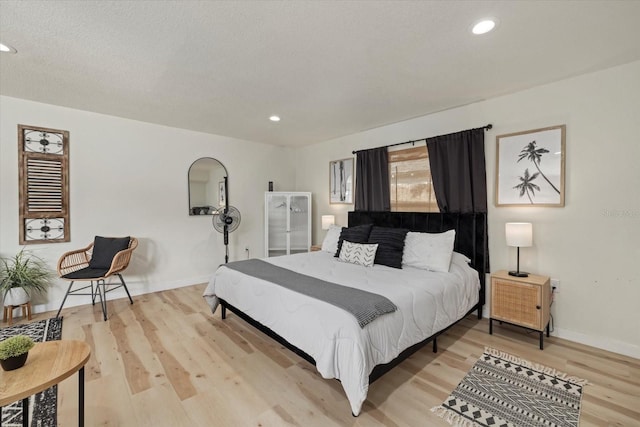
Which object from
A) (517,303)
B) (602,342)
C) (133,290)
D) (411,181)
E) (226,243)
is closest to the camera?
(602,342)

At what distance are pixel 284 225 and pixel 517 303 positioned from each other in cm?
366

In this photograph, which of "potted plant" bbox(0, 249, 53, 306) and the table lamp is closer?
the table lamp

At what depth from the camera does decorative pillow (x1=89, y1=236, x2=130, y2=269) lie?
140 inches

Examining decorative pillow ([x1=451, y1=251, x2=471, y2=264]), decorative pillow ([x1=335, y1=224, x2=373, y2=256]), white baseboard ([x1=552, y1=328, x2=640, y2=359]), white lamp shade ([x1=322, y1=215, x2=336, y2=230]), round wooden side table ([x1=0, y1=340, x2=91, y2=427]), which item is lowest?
white baseboard ([x1=552, y1=328, x2=640, y2=359])

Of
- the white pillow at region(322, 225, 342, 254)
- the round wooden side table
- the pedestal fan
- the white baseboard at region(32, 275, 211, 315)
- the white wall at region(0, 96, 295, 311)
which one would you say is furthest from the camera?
the pedestal fan

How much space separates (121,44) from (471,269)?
374 cm

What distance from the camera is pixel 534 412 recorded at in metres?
1.79

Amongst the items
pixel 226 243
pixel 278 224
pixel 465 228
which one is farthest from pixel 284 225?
pixel 465 228

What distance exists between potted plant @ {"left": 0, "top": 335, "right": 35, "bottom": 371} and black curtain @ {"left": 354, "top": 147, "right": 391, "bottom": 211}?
3.76 m

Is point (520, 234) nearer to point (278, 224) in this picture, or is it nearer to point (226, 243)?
point (278, 224)

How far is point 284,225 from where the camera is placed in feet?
17.2

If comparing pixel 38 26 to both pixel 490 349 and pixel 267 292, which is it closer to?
pixel 267 292

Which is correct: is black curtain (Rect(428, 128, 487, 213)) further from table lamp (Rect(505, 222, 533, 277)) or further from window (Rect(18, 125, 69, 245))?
window (Rect(18, 125, 69, 245))

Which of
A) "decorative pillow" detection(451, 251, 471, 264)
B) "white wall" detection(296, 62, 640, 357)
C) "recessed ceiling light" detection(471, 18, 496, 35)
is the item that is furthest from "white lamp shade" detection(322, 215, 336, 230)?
"recessed ceiling light" detection(471, 18, 496, 35)
